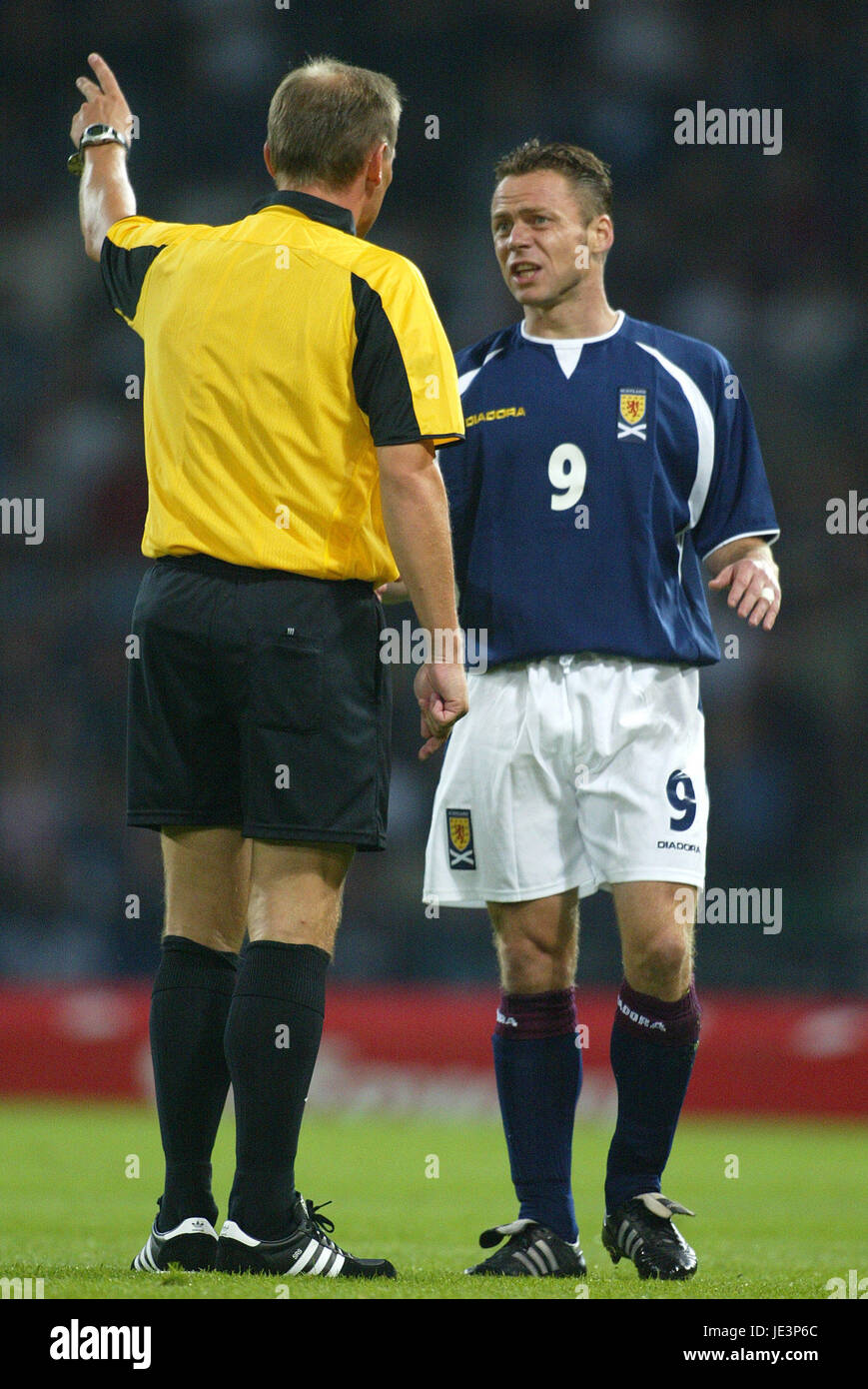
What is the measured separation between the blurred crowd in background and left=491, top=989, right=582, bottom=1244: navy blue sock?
15.7ft

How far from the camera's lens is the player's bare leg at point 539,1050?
3443 mm

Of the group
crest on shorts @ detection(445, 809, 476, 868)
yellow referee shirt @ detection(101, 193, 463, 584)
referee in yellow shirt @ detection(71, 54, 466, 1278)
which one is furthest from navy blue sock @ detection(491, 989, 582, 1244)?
yellow referee shirt @ detection(101, 193, 463, 584)

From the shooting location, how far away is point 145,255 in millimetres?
3184

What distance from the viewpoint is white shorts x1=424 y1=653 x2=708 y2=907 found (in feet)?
11.5

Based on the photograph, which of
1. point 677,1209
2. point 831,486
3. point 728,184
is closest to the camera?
point 677,1209

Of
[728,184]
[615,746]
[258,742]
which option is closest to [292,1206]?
[258,742]

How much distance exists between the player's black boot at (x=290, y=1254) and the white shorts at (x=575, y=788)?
86 centimetres

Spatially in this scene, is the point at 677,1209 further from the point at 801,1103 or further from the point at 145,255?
the point at 801,1103

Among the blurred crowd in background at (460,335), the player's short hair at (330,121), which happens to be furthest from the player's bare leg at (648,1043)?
the blurred crowd in background at (460,335)

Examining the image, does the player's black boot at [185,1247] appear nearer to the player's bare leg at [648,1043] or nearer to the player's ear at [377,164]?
the player's bare leg at [648,1043]

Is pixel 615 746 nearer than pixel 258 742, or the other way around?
pixel 258 742

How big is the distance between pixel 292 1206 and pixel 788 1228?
2.20 meters

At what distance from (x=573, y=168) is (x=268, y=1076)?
7.00 ft

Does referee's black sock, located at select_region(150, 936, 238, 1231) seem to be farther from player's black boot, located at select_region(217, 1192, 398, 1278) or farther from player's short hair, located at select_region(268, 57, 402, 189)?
player's short hair, located at select_region(268, 57, 402, 189)
